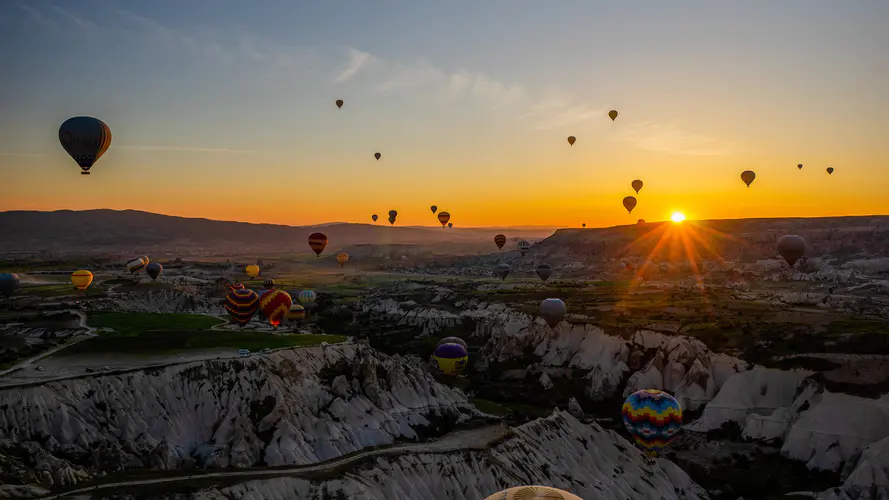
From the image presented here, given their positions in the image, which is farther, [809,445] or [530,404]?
[530,404]

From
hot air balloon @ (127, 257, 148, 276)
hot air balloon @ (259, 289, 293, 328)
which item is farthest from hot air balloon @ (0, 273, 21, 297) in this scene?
hot air balloon @ (127, 257, 148, 276)

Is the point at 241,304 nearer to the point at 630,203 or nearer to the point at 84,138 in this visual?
the point at 84,138

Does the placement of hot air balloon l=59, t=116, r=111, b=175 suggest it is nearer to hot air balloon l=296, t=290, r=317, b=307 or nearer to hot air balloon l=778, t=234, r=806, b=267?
hot air balloon l=296, t=290, r=317, b=307

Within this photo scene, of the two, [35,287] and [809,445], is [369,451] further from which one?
[35,287]

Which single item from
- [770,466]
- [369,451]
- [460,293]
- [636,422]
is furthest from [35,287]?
[770,466]

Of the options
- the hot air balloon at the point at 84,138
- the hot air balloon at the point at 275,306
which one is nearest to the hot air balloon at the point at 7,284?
the hot air balloon at the point at 84,138

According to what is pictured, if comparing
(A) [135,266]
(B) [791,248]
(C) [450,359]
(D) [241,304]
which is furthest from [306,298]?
(B) [791,248]
